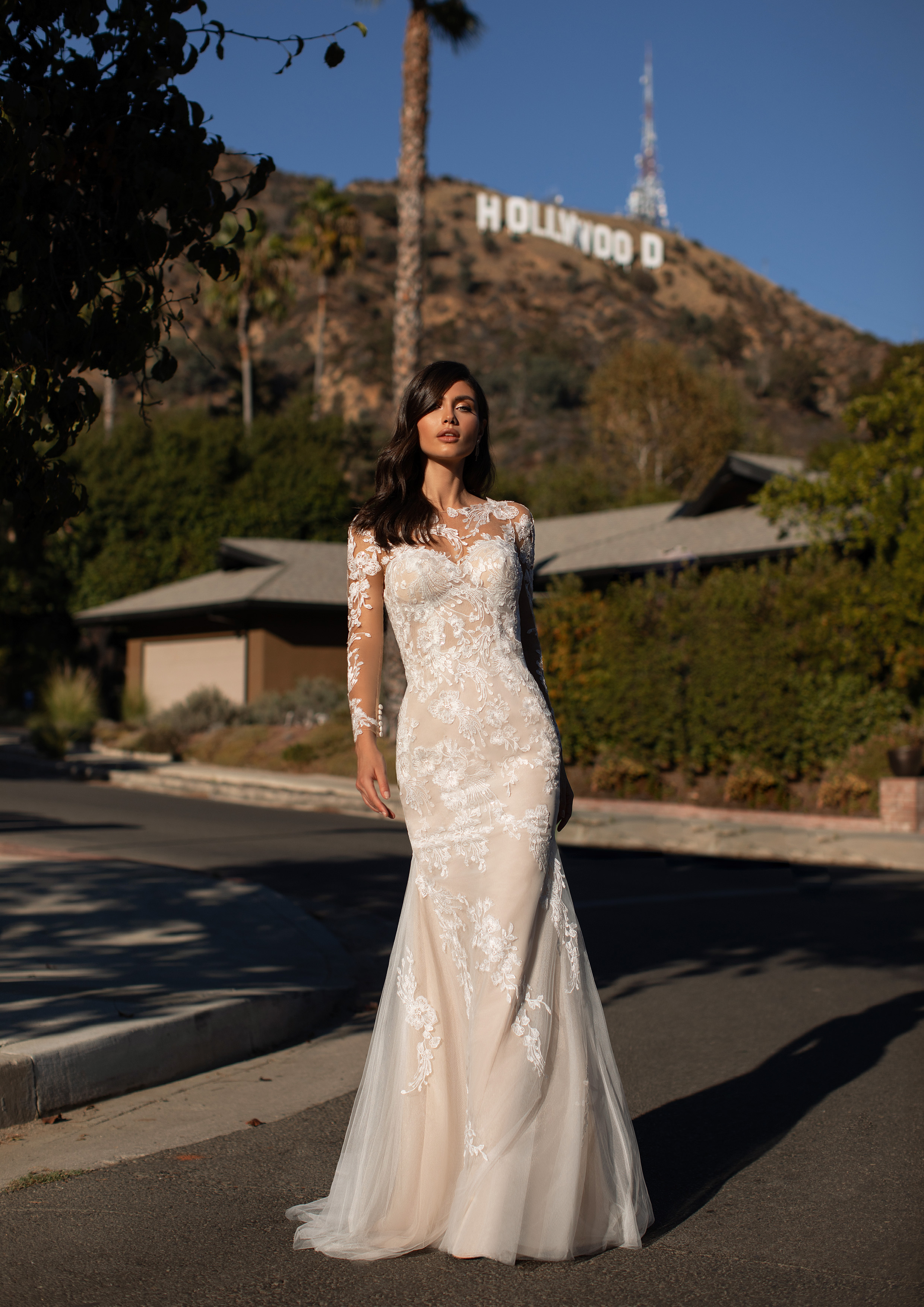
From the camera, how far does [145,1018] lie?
5.22 meters

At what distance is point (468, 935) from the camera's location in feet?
11.5

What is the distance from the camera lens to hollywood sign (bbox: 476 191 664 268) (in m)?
94.4

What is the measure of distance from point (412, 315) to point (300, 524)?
20654 mm

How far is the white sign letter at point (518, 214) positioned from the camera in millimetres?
94625

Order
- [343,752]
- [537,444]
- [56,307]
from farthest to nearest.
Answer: [537,444] < [343,752] < [56,307]

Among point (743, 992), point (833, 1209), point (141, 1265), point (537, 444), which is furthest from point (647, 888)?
point (537, 444)

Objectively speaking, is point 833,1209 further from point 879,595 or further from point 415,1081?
point 879,595

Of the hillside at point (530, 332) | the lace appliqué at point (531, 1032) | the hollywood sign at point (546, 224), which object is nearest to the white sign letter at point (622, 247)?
the hollywood sign at point (546, 224)

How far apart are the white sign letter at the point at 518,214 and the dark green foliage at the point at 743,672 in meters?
80.5

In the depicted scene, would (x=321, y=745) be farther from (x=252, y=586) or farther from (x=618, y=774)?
(x=252, y=586)

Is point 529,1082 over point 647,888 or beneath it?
over

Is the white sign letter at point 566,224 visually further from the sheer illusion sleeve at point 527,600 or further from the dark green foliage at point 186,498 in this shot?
the sheer illusion sleeve at point 527,600

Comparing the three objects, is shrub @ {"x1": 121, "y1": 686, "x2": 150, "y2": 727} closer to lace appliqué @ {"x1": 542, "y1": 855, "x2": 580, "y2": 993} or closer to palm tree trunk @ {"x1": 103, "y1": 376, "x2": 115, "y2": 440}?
palm tree trunk @ {"x1": 103, "y1": 376, "x2": 115, "y2": 440}

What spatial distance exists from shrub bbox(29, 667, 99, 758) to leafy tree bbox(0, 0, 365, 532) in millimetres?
23103
